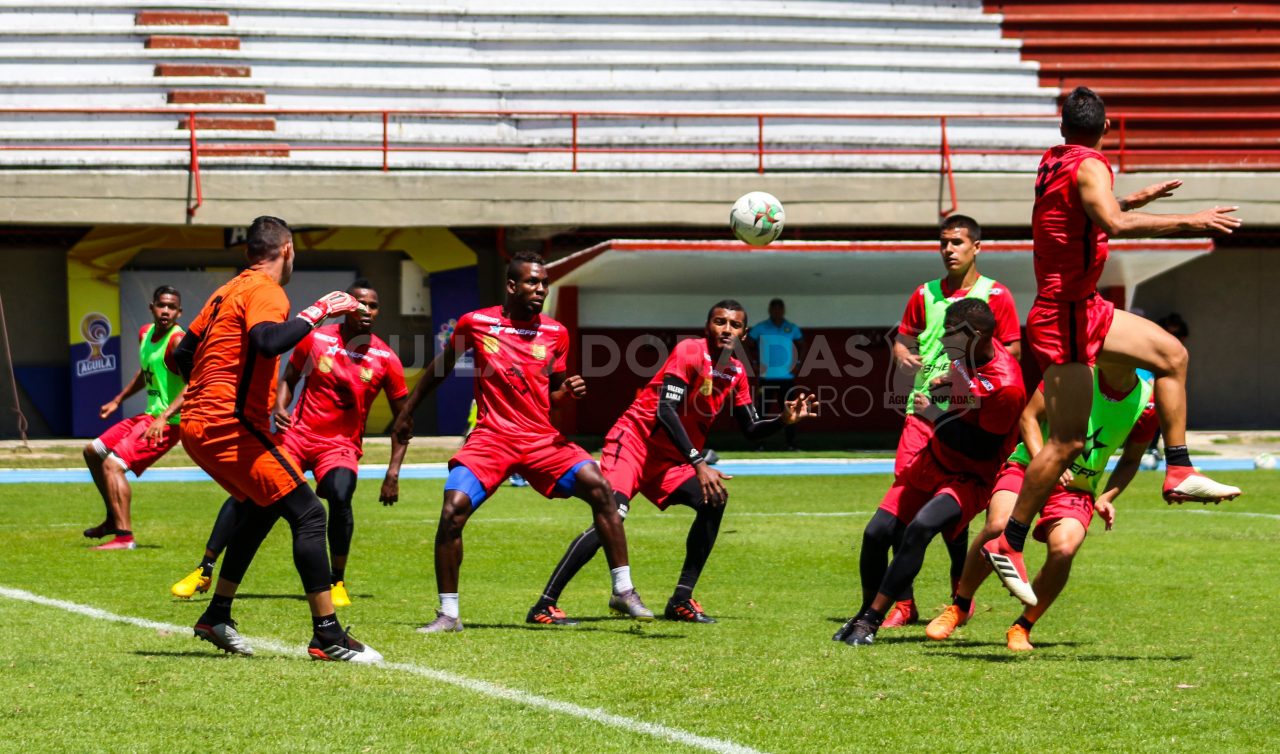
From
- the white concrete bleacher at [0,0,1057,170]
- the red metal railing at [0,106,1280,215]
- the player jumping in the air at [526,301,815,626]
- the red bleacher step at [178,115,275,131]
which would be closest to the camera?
the player jumping in the air at [526,301,815,626]

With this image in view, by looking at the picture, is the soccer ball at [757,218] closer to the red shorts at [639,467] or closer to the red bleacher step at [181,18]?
the red shorts at [639,467]

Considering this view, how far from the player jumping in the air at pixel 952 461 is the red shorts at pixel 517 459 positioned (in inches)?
64.7

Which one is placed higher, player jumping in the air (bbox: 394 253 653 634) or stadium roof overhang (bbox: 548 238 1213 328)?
stadium roof overhang (bbox: 548 238 1213 328)

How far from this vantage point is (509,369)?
8.58m

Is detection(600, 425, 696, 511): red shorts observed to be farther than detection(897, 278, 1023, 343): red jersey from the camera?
Yes

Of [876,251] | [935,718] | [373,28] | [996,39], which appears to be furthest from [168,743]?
[996,39]

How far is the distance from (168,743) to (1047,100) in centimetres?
2514

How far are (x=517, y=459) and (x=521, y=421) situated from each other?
0.23 meters

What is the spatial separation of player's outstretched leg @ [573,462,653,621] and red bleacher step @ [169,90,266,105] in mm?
19448

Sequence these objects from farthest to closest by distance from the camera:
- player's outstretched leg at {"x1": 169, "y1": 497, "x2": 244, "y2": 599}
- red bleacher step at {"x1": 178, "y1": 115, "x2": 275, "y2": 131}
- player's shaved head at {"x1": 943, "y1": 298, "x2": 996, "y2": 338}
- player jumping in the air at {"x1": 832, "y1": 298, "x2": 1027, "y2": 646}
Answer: red bleacher step at {"x1": 178, "y1": 115, "x2": 275, "y2": 131} → player's outstretched leg at {"x1": 169, "y1": 497, "x2": 244, "y2": 599} → player's shaved head at {"x1": 943, "y1": 298, "x2": 996, "y2": 338} → player jumping in the air at {"x1": 832, "y1": 298, "x2": 1027, "y2": 646}

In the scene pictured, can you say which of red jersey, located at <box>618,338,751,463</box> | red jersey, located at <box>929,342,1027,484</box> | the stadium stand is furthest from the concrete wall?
red jersey, located at <box>929,342,1027,484</box>

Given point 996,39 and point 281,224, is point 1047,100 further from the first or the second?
point 281,224

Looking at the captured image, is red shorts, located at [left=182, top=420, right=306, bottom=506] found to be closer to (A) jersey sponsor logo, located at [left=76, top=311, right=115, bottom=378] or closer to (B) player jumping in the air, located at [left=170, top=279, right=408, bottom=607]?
(B) player jumping in the air, located at [left=170, top=279, right=408, bottom=607]

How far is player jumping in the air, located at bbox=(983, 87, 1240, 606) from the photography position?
7.02 m
